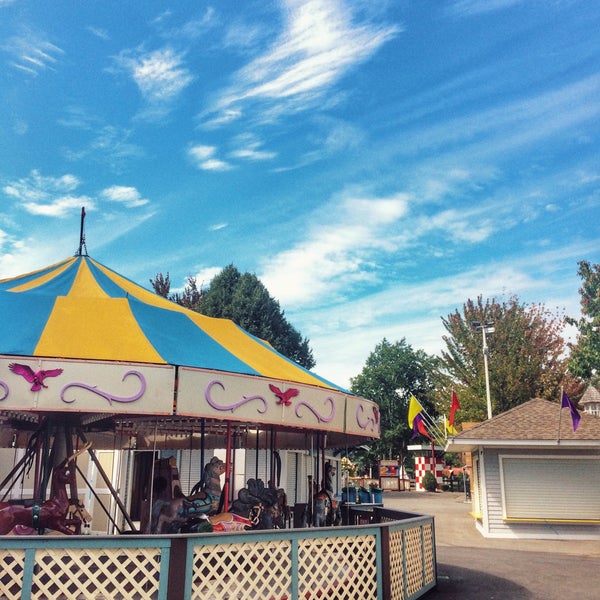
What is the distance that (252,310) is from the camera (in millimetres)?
33906

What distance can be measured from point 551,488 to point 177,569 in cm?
1579

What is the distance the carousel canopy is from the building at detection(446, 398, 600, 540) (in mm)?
10653

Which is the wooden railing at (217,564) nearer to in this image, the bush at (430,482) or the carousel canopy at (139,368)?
the carousel canopy at (139,368)

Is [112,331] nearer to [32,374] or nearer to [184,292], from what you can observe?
[32,374]

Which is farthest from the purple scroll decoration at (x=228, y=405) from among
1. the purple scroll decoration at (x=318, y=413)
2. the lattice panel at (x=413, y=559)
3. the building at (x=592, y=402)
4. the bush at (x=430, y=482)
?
the bush at (x=430, y=482)

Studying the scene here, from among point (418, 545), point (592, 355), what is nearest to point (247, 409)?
point (418, 545)

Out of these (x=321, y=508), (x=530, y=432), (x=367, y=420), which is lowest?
(x=321, y=508)

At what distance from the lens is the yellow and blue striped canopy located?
7285 millimetres

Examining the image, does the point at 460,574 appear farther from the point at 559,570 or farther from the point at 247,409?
the point at 247,409

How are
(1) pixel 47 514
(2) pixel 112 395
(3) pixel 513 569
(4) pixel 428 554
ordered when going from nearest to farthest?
(2) pixel 112 395 < (1) pixel 47 514 < (4) pixel 428 554 < (3) pixel 513 569

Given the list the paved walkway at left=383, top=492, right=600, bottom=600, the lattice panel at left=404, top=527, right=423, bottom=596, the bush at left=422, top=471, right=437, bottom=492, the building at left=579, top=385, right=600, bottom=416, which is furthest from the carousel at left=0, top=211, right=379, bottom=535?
the bush at left=422, top=471, right=437, bottom=492

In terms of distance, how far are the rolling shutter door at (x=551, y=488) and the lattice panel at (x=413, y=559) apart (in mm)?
10739

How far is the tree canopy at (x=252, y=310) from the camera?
33969 millimetres

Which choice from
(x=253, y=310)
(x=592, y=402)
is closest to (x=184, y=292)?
(x=253, y=310)
